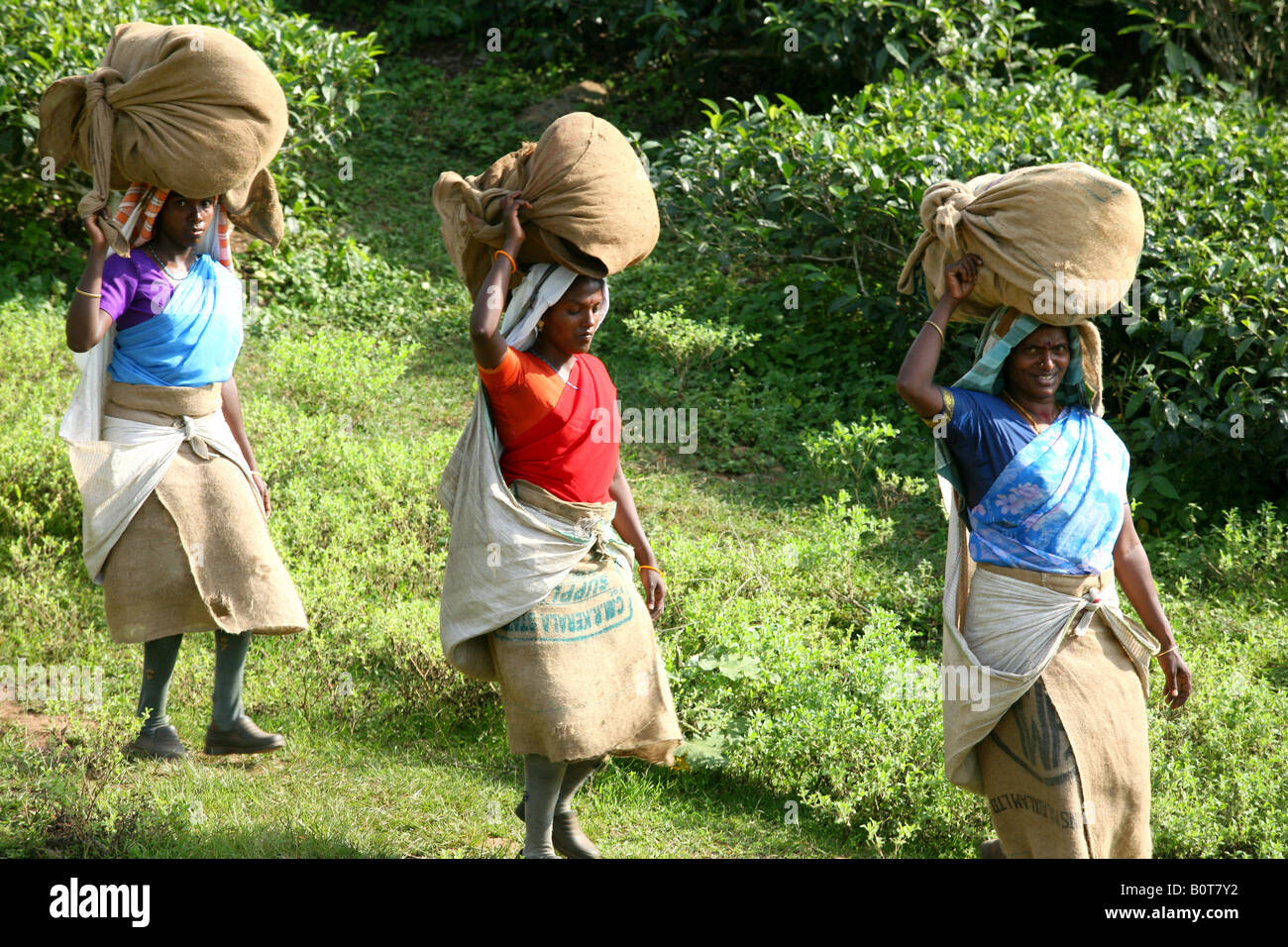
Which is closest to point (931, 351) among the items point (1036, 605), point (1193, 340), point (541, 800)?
point (1036, 605)

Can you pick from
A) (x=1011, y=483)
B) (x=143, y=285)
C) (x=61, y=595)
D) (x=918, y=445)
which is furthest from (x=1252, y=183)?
(x=61, y=595)

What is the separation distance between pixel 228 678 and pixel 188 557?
18.4 inches

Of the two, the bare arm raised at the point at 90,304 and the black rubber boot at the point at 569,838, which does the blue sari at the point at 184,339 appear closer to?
the bare arm raised at the point at 90,304

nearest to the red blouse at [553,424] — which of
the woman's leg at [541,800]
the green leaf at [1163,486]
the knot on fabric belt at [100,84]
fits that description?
the woman's leg at [541,800]

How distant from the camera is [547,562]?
361 centimetres

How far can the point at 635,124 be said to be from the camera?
10555 mm

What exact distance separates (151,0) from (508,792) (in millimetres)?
6058

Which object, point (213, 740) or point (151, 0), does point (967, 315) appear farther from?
point (151, 0)

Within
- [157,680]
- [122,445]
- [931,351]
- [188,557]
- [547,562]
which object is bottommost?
[157,680]

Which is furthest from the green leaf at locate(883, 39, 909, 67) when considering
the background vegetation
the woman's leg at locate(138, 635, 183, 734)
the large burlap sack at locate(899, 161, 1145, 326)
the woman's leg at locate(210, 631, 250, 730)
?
the woman's leg at locate(138, 635, 183, 734)

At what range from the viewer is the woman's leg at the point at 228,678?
4391mm

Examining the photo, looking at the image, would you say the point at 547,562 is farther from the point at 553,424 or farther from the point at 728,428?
the point at 728,428

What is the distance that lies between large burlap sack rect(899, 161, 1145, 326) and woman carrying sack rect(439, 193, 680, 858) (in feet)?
3.48

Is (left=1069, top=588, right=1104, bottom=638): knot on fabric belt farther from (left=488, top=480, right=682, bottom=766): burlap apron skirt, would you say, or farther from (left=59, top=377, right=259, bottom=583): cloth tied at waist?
(left=59, top=377, right=259, bottom=583): cloth tied at waist
